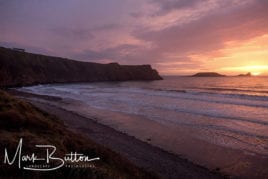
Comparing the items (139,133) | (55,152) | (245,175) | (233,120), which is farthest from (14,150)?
(233,120)

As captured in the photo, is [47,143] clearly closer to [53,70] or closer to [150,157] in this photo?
[150,157]

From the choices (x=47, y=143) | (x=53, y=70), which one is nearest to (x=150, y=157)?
(x=47, y=143)

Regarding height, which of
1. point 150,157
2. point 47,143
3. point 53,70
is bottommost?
point 150,157

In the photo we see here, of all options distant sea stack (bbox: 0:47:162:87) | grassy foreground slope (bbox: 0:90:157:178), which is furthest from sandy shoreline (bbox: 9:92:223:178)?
distant sea stack (bbox: 0:47:162:87)

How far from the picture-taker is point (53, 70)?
3772 inches

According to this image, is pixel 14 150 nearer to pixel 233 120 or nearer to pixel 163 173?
pixel 163 173

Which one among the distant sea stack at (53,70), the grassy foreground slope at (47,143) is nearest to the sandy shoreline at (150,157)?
the grassy foreground slope at (47,143)

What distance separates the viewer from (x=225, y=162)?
8789 millimetres

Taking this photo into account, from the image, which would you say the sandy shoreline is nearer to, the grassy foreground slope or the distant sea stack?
the grassy foreground slope

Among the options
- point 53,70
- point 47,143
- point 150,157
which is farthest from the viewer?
point 53,70

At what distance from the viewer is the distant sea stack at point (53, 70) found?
225ft

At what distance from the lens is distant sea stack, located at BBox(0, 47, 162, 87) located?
225ft

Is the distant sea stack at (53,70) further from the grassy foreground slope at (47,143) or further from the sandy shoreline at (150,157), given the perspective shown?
the grassy foreground slope at (47,143)

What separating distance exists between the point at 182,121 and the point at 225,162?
750cm
